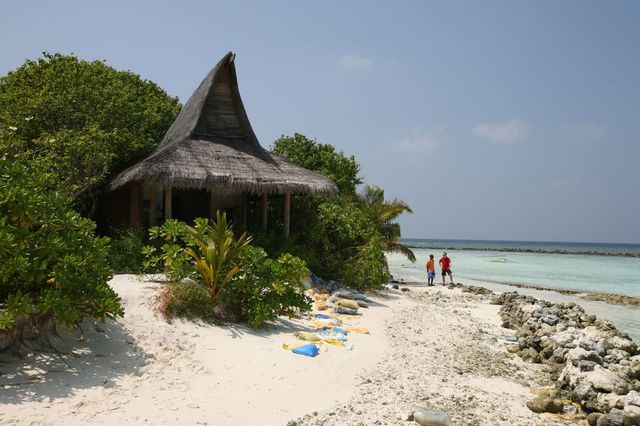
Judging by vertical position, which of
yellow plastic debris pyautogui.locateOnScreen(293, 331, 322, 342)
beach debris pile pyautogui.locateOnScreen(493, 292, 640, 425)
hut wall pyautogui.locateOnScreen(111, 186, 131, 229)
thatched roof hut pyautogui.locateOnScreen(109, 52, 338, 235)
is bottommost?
beach debris pile pyautogui.locateOnScreen(493, 292, 640, 425)

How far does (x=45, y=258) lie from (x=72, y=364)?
1022 millimetres

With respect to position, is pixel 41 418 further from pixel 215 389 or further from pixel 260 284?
pixel 260 284

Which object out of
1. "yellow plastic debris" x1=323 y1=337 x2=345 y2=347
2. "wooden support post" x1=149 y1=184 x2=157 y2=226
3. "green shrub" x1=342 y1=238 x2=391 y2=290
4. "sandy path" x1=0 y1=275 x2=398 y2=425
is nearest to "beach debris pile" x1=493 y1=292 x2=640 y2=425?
"sandy path" x1=0 y1=275 x2=398 y2=425

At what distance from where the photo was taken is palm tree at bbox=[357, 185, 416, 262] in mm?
15984

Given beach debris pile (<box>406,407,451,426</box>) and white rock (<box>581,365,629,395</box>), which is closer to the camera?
beach debris pile (<box>406,407,451,426</box>)

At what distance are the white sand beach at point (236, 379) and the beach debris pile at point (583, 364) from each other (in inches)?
12.7

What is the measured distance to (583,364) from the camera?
5.56 m

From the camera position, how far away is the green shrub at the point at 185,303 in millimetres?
5641

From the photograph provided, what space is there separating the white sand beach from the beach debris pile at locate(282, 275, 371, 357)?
0.49 feet

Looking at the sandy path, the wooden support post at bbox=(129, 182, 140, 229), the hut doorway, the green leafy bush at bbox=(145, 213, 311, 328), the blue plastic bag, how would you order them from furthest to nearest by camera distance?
the hut doorway
the wooden support post at bbox=(129, 182, 140, 229)
the green leafy bush at bbox=(145, 213, 311, 328)
the blue plastic bag
the sandy path

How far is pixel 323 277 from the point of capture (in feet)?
36.3

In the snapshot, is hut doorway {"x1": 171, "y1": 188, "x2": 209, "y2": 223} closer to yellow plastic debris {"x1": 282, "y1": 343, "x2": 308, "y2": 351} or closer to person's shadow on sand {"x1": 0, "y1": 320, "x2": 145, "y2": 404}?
yellow plastic debris {"x1": 282, "y1": 343, "x2": 308, "y2": 351}

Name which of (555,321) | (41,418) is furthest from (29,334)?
(555,321)

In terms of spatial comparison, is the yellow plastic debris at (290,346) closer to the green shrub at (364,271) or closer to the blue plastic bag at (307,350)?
the blue plastic bag at (307,350)
